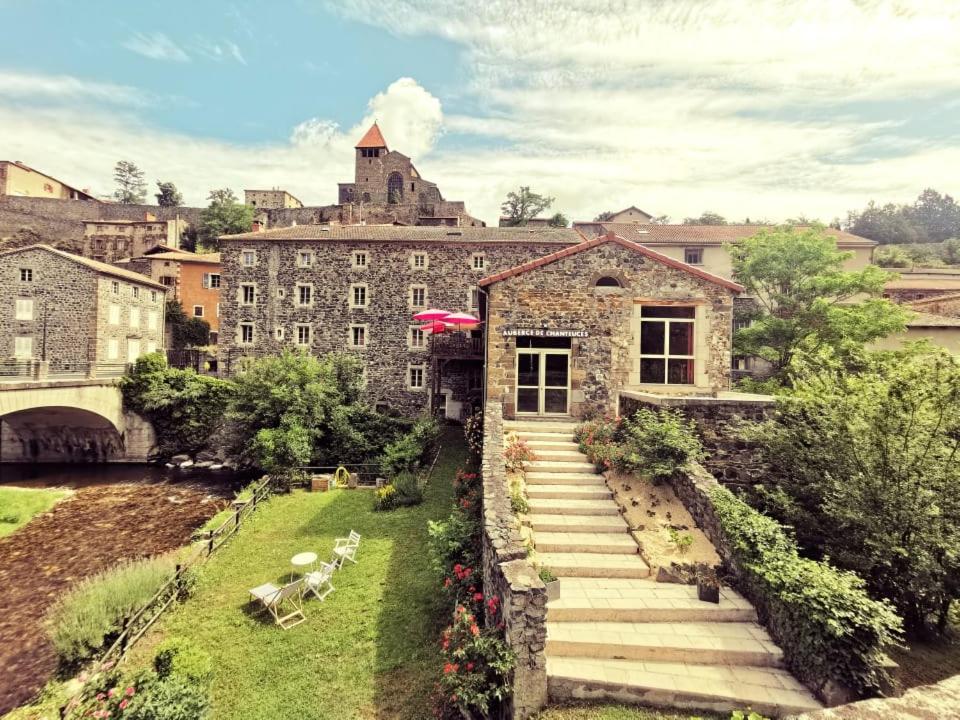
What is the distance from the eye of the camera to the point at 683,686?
4648 mm

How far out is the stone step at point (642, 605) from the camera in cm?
564

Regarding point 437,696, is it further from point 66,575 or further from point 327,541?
point 66,575

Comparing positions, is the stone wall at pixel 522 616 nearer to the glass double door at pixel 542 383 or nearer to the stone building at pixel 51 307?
the glass double door at pixel 542 383

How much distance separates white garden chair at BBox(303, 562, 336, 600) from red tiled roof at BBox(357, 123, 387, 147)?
179ft

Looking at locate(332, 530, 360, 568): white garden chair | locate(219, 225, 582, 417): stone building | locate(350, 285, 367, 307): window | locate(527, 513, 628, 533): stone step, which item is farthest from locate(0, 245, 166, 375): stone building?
locate(527, 513, 628, 533): stone step

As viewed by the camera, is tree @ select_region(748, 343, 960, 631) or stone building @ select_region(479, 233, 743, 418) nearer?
tree @ select_region(748, 343, 960, 631)

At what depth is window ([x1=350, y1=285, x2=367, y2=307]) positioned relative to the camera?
27312mm

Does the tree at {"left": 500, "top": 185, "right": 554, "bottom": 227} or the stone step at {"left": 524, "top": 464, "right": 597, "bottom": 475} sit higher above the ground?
the tree at {"left": 500, "top": 185, "right": 554, "bottom": 227}

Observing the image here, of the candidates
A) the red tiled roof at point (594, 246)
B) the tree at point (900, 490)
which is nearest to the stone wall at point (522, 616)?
the tree at point (900, 490)

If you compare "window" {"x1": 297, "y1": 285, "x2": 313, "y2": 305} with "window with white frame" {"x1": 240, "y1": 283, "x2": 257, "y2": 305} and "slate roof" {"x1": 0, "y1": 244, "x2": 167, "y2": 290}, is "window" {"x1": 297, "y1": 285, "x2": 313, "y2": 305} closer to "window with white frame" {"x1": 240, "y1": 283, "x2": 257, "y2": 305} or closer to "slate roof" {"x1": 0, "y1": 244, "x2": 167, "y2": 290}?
"window with white frame" {"x1": 240, "y1": 283, "x2": 257, "y2": 305}

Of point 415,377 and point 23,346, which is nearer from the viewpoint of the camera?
point 23,346

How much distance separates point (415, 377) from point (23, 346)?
2389 cm

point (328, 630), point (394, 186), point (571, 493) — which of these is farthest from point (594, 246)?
point (394, 186)

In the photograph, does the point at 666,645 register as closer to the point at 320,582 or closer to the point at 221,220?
the point at 320,582
